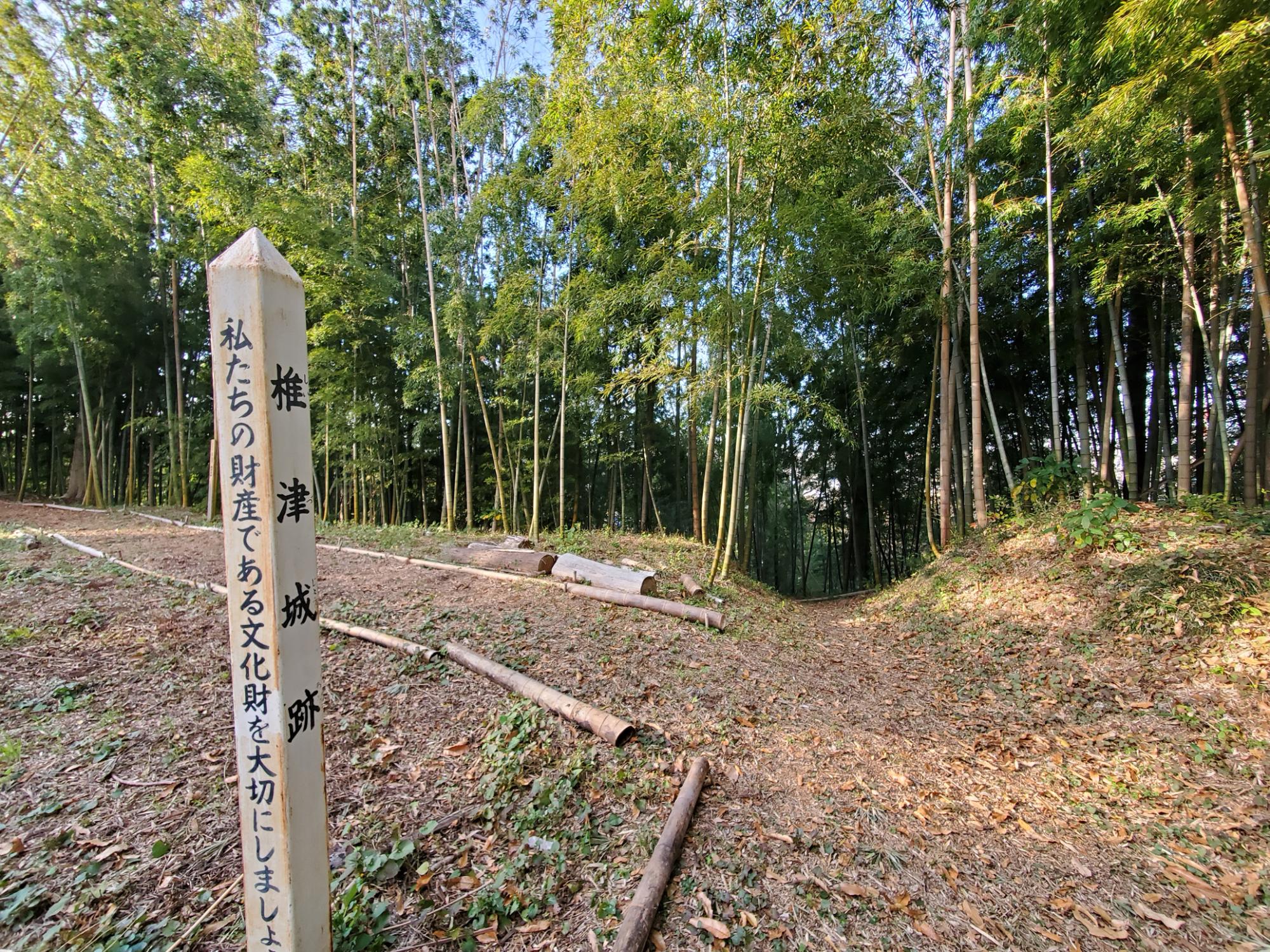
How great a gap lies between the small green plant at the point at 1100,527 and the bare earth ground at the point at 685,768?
170 mm

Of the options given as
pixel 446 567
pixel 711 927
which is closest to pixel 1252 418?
pixel 711 927

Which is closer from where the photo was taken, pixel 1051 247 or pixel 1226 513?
pixel 1226 513

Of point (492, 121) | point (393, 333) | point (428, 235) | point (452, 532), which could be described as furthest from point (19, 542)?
point (492, 121)

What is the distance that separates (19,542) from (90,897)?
740cm

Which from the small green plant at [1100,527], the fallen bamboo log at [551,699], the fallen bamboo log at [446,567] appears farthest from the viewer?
the fallen bamboo log at [446,567]

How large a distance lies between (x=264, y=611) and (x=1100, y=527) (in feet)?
21.0

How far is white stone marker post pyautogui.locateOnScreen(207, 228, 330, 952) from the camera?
1.22 metres

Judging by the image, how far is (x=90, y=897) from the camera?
1.51 m

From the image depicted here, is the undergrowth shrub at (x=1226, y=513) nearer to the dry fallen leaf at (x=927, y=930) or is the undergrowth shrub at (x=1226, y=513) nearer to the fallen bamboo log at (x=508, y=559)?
the dry fallen leaf at (x=927, y=930)

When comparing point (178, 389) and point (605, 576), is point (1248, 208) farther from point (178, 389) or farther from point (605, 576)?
point (178, 389)

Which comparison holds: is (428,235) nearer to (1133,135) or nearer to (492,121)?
(492,121)

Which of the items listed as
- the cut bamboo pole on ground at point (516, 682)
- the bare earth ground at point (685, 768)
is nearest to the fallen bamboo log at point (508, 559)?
the bare earth ground at point (685, 768)

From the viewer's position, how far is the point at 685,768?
2.34 meters

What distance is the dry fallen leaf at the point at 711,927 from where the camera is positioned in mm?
1552
